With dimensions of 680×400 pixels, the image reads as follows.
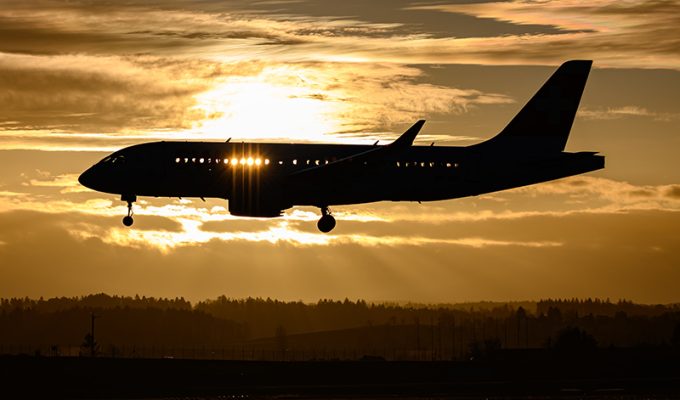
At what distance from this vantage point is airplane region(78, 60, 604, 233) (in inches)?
3359

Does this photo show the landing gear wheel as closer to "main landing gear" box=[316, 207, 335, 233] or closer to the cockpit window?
"main landing gear" box=[316, 207, 335, 233]

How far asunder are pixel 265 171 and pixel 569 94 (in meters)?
28.3

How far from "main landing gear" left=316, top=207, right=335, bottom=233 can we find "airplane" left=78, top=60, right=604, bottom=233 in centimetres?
7

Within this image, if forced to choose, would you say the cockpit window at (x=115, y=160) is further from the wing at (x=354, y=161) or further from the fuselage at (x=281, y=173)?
the wing at (x=354, y=161)

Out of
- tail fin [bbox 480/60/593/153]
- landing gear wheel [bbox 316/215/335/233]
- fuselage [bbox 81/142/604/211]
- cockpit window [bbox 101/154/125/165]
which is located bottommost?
landing gear wheel [bbox 316/215/335/233]

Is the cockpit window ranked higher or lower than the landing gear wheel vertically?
higher

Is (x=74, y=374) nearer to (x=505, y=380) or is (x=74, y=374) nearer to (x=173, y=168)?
(x=173, y=168)

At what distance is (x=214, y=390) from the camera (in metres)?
83.1

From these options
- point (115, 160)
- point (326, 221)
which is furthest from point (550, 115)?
point (115, 160)

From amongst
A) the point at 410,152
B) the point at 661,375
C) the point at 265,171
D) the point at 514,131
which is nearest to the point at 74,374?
the point at 265,171

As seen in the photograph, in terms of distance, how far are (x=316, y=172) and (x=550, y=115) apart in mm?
23679

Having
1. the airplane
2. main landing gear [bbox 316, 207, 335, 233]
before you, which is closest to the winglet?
the airplane

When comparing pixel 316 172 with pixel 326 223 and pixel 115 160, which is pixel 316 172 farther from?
pixel 115 160

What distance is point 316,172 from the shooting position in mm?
85125
